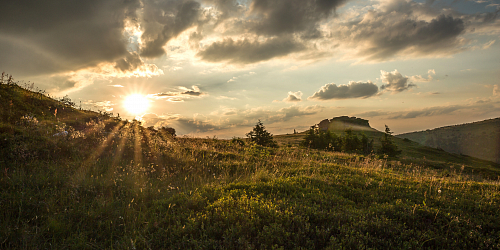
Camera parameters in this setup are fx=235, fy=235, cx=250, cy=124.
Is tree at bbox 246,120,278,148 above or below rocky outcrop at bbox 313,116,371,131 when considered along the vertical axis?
below

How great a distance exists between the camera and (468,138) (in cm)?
8869

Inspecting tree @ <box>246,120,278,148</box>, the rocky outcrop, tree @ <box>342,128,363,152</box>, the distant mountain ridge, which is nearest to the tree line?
tree @ <box>342,128,363,152</box>

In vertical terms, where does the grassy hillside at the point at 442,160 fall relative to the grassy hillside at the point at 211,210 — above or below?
below

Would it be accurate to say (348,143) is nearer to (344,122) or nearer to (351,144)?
(351,144)

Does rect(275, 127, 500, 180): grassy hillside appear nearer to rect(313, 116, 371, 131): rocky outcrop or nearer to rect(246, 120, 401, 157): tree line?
rect(246, 120, 401, 157): tree line

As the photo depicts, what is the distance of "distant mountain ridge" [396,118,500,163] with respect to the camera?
76562mm

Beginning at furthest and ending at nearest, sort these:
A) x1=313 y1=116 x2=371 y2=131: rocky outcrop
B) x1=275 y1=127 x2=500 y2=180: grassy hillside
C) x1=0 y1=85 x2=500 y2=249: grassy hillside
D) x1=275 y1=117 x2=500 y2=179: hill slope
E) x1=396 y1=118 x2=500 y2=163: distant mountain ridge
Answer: x1=313 y1=116 x2=371 y2=131: rocky outcrop
x1=396 y1=118 x2=500 y2=163: distant mountain ridge
x1=275 y1=117 x2=500 y2=179: hill slope
x1=275 y1=127 x2=500 y2=180: grassy hillside
x1=0 y1=85 x2=500 y2=249: grassy hillside

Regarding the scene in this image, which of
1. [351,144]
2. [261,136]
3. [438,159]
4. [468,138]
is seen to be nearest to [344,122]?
[468,138]

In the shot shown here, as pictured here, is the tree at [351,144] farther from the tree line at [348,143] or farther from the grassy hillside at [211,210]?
the grassy hillside at [211,210]

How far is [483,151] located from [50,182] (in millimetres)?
109768

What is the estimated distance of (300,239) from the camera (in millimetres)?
4383

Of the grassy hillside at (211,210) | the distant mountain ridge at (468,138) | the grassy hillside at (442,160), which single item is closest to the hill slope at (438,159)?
the grassy hillside at (442,160)

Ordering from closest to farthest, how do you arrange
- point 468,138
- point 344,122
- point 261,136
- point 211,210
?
point 211,210
point 261,136
point 468,138
point 344,122

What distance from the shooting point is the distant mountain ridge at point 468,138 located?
76562mm
